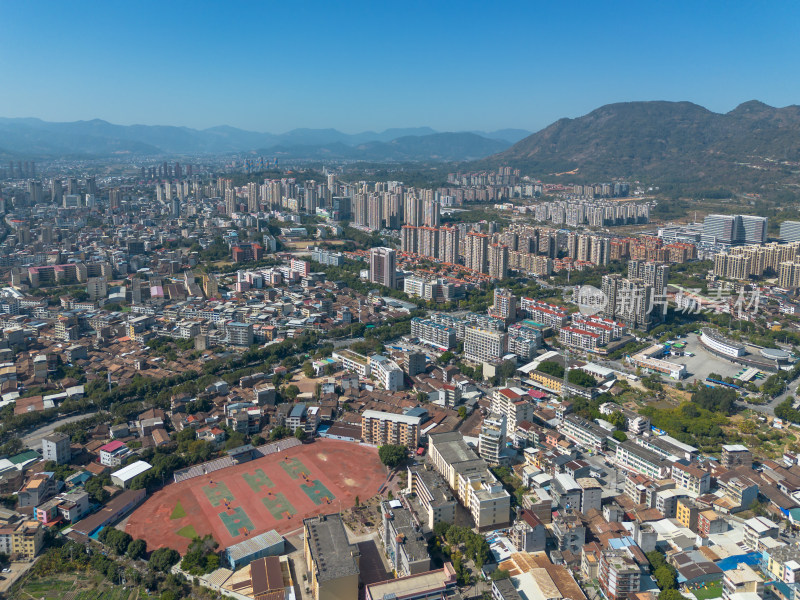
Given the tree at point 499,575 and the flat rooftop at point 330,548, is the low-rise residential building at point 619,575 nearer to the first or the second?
the tree at point 499,575

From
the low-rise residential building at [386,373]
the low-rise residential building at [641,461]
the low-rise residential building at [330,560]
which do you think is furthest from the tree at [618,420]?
the low-rise residential building at [330,560]

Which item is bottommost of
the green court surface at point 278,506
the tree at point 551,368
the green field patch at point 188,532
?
the green field patch at point 188,532

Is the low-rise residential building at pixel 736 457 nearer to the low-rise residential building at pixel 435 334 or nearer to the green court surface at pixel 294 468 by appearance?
the green court surface at pixel 294 468

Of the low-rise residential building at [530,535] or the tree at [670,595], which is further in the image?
the low-rise residential building at [530,535]

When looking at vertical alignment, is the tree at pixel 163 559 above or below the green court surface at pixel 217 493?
above

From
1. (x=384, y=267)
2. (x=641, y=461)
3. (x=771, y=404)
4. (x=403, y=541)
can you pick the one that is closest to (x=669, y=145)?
(x=384, y=267)

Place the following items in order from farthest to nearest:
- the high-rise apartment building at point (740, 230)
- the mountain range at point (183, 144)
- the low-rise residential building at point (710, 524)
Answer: the mountain range at point (183, 144) < the high-rise apartment building at point (740, 230) < the low-rise residential building at point (710, 524)

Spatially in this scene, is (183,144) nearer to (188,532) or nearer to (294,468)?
(294,468)

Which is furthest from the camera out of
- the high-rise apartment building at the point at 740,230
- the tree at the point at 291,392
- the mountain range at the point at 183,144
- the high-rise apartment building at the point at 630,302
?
the mountain range at the point at 183,144
